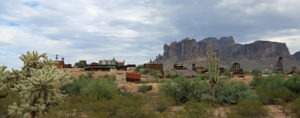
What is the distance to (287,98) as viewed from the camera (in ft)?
58.5

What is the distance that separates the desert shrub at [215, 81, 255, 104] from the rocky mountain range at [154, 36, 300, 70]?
293 ft

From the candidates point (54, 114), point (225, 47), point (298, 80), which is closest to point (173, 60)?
point (225, 47)

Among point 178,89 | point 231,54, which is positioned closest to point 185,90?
point 178,89

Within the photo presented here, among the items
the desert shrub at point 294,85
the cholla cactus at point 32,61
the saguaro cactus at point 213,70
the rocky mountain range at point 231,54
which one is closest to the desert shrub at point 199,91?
the saguaro cactus at point 213,70

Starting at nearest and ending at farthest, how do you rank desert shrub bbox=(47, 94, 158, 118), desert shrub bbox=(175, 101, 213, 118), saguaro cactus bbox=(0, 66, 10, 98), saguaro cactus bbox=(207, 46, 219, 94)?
1. saguaro cactus bbox=(0, 66, 10, 98)
2. desert shrub bbox=(175, 101, 213, 118)
3. desert shrub bbox=(47, 94, 158, 118)
4. saguaro cactus bbox=(207, 46, 219, 94)

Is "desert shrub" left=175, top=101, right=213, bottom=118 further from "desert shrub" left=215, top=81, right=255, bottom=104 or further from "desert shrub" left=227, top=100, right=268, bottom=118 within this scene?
"desert shrub" left=215, top=81, right=255, bottom=104

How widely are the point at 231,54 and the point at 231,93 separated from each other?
390 ft

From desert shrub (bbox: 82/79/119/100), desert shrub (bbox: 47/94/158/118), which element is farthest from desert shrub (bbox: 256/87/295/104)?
desert shrub (bbox: 82/79/119/100)

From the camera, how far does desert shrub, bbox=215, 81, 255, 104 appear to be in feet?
57.6

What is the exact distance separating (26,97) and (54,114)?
2966 mm

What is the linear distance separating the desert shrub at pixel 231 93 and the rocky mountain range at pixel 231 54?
89.4 m

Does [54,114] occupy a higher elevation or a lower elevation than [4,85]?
lower

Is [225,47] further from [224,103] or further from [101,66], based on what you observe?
[224,103]

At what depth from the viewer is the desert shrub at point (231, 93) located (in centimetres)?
1755
